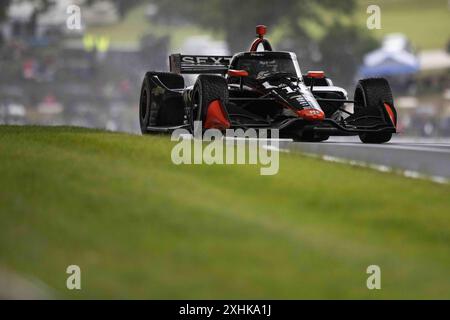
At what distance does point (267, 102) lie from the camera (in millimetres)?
20844

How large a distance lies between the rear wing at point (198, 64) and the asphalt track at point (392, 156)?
450 cm

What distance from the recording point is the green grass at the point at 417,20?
143750mm

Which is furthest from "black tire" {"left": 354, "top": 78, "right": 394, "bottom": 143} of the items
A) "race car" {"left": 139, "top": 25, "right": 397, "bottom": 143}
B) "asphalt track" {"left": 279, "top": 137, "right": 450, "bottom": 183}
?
"asphalt track" {"left": 279, "top": 137, "right": 450, "bottom": 183}

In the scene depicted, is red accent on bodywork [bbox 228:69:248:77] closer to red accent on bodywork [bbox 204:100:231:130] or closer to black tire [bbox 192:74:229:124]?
black tire [bbox 192:74:229:124]

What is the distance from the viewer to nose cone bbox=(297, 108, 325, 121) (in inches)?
773

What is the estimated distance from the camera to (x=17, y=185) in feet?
44.4

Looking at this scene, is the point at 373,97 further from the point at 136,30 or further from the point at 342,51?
the point at 136,30

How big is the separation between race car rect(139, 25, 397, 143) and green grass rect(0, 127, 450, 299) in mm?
3658

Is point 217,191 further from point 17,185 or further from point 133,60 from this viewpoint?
point 133,60

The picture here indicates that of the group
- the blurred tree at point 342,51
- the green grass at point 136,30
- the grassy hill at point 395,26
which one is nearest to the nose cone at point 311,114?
the blurred tree at point 342,51

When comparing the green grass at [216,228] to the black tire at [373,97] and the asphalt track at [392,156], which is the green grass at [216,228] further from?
the black tire at [373,97]

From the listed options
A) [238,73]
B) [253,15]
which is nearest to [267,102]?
[238,73]

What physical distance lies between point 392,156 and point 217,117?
3.13 m
